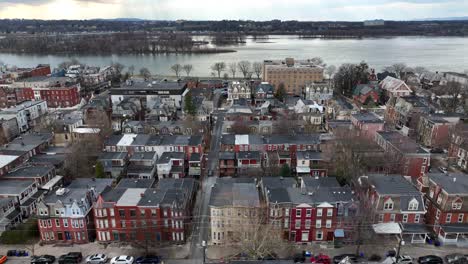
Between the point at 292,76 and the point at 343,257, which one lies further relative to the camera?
the point at 292,76

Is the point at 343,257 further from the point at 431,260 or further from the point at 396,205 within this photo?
the point at 396,205

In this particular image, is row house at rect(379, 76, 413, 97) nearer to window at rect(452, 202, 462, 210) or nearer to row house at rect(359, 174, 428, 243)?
window at rect(452, 202, 462, 210)

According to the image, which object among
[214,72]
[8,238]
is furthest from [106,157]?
[214,72]

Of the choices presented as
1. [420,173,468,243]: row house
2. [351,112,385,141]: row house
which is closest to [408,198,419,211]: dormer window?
[420,173,468,243]: row house

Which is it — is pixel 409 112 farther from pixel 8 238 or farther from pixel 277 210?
pixel 8 238

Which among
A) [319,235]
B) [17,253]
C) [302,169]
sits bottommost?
[17,253]

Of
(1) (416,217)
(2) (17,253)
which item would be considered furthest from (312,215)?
(2) (17,253)

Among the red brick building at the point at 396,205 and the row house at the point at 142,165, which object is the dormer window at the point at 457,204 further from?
the row house at the point at 142,165

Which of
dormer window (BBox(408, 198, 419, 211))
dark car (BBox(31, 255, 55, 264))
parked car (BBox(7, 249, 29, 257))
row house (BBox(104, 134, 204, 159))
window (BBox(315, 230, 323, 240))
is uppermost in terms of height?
row house (BBox(104, 134, 204, 159))
